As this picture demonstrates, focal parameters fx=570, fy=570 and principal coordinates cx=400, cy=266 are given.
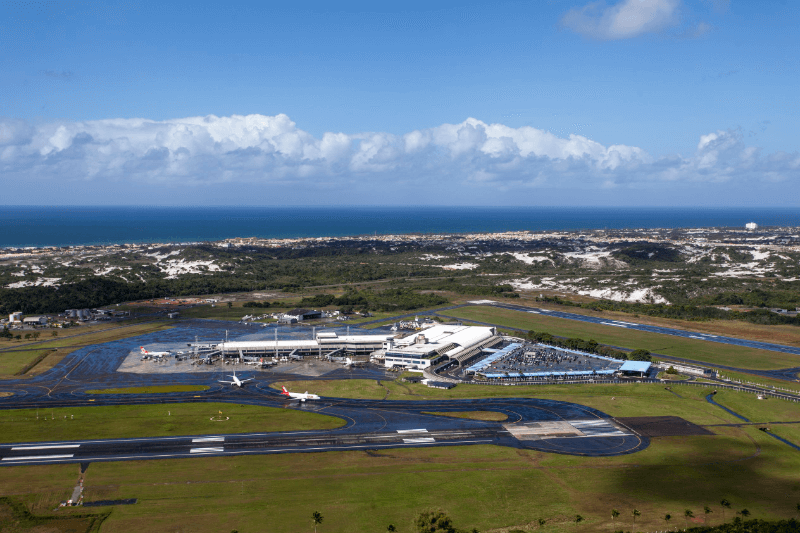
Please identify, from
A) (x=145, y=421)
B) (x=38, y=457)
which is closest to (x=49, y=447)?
(x=38, y=457)

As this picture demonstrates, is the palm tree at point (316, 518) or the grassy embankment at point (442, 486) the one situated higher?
the palm tree at point (316, 518)

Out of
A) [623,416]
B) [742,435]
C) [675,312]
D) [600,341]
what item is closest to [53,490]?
[623,416]

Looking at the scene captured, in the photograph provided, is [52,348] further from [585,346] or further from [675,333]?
[675,333]

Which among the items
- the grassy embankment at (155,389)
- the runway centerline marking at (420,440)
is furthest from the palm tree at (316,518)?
the grassy embankment at (155,389)

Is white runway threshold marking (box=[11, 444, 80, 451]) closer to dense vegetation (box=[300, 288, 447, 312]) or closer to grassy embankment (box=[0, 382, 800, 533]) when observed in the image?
grassy embankment (box=[0, 382, 800, 533])

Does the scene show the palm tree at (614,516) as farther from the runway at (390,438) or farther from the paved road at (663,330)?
the paved road at (663,330)

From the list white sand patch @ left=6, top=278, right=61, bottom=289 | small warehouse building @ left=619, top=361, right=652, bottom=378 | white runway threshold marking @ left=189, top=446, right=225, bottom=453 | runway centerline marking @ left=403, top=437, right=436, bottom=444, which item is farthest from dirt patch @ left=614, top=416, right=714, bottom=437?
white sand patch @ left=6, top=278, right=61, bottom=289
